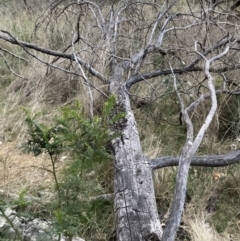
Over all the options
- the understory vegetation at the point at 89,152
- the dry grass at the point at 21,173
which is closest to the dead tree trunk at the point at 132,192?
the understory vegetation at the point at 89,152

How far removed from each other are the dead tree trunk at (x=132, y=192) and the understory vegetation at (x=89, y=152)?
Result: 13 cm

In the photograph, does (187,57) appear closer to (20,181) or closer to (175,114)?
(175,114)

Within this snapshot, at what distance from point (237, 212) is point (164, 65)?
89.9 inches

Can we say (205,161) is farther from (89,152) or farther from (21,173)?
(21,173)

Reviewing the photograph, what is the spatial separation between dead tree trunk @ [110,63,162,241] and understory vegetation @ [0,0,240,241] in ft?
0.42

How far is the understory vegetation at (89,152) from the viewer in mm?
1931

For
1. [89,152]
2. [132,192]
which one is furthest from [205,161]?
[89,152]

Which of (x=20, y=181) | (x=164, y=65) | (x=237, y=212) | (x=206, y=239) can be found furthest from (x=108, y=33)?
(x=206, y=239)

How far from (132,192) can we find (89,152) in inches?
22.9

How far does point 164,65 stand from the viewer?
489 cm

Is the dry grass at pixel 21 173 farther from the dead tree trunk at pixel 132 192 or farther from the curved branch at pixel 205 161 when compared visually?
the curved branch at pixel 205 161

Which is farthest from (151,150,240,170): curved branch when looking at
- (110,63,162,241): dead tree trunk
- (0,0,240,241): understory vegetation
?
(0,0,240,241): understory vegetation

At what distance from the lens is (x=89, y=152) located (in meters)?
1.92

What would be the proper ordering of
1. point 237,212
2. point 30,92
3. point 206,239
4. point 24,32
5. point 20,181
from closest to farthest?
point 206,239 → point 237,212 → point 20,181 → point 30,92 → point 24,32
